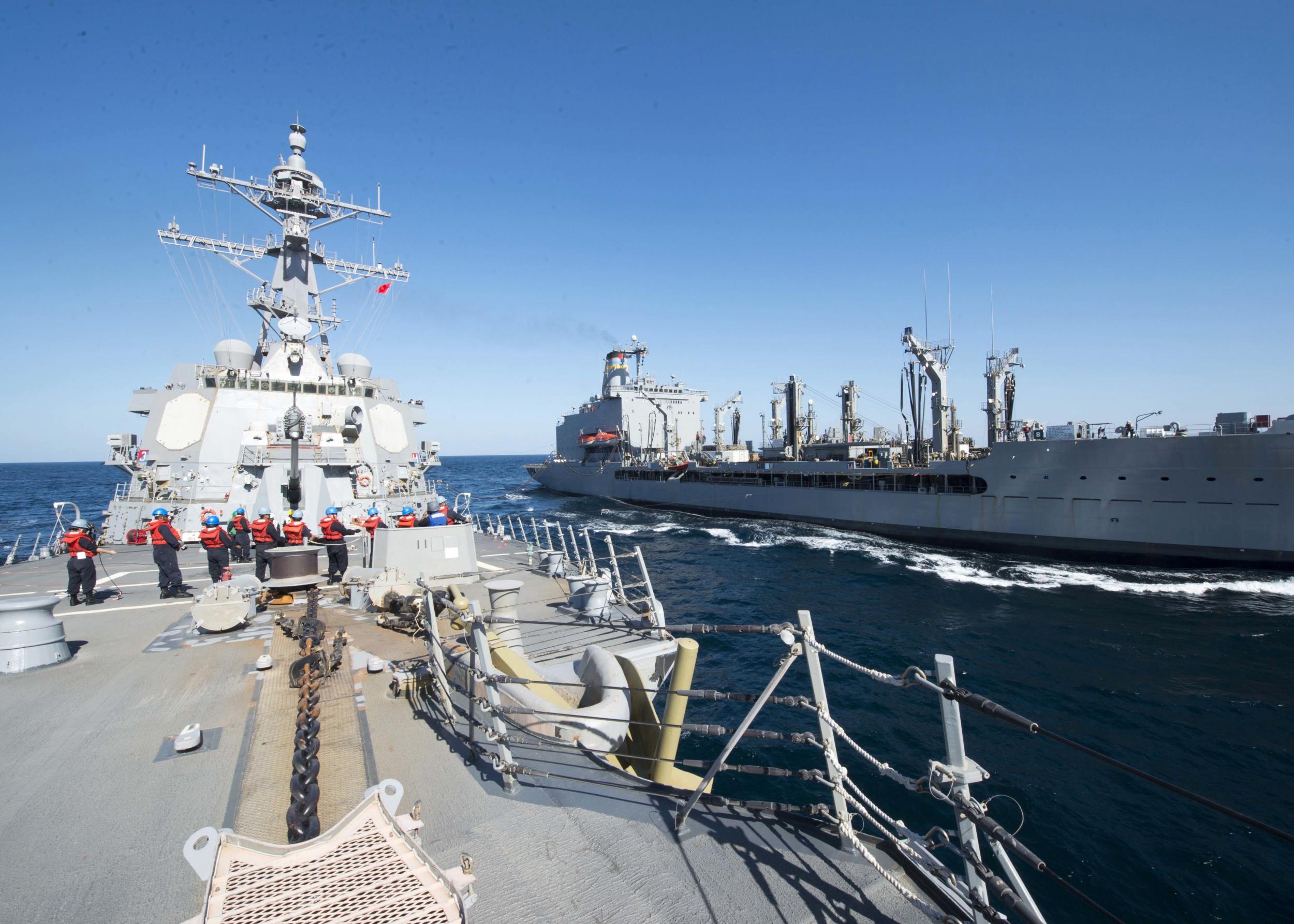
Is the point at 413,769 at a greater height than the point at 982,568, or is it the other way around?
the point at 413,769

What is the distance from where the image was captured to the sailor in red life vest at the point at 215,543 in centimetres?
1035

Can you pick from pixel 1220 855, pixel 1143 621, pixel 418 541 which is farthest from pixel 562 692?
pixel 1143 621

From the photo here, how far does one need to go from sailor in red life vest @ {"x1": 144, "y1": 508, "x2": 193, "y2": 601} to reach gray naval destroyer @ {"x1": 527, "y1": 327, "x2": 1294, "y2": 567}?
28725 mm

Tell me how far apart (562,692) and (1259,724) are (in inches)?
474

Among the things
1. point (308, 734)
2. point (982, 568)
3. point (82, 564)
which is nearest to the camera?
point (308, 734)

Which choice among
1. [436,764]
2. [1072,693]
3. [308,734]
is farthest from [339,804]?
[1072,693]

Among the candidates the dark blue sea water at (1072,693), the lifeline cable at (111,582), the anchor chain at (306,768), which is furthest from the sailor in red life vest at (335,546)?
the dark blue sea water at (1072,693)

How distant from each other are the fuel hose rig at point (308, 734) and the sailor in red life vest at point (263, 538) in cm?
503

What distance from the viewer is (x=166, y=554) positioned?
10008 mm

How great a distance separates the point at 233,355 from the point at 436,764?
20.1 meters

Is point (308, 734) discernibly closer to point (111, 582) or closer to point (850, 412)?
point (111, 582)

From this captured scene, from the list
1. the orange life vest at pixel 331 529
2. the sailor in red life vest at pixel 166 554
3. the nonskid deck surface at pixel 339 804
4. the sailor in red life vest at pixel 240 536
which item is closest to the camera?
the nonskid deck surface at pixel 339 804

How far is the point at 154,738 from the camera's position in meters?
4.89

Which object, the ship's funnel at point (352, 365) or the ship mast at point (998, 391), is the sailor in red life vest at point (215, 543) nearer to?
the ship's funnel at point (352, 365)
